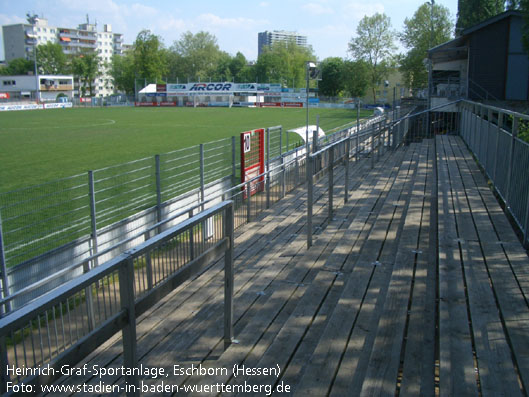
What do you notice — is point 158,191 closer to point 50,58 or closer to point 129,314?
point 129,314

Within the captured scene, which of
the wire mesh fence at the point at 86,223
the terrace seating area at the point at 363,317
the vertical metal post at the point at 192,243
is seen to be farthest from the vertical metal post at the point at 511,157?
the vertical metal post at the point at 192,243

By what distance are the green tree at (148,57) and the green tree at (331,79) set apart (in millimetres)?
34910

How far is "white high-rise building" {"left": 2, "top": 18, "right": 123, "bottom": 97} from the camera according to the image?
145 m

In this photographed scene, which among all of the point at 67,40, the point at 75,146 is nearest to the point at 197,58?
the point at 67,40

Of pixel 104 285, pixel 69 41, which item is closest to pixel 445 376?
pixel 104 285

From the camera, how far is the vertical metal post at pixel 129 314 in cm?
231

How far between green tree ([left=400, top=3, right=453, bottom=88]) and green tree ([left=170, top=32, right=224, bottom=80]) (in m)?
64.5

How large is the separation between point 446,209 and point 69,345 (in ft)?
15.9

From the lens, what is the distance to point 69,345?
2.23 metres

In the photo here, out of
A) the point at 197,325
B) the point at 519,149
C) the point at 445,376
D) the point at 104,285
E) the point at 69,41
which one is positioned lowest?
the point at 197,325

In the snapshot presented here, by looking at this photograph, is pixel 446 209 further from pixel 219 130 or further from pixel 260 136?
pixel 219 130

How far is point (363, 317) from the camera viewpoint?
3.78 meters

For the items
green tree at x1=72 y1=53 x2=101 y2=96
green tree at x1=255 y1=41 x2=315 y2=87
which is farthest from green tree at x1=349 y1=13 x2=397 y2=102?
green tree at x1=72 y1=53 x2=101 y2=96

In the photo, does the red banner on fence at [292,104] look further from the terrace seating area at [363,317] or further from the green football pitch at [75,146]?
the terrace seating area at [363,317]
